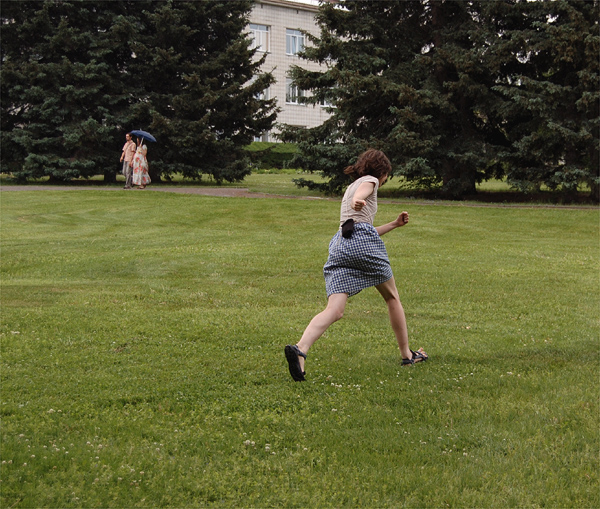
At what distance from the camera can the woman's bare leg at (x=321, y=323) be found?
5.24 meters

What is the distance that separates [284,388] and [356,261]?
1179 mm

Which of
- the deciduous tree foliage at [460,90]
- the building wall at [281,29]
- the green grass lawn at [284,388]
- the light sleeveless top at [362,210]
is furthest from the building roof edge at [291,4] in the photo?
the light sleeveless top at [362,210]

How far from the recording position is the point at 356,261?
540 centimetres

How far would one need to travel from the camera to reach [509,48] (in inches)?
867

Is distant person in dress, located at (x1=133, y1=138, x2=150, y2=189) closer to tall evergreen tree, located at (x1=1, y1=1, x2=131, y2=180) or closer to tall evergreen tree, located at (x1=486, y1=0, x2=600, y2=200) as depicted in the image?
tall evergreen tree, located at (x1=1, y1=1, x2=131, y2=180)

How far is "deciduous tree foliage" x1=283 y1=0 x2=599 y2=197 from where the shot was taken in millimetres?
21375

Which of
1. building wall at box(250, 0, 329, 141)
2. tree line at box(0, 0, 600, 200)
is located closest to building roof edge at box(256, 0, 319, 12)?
building wall at box(250, 0, 329, 141)

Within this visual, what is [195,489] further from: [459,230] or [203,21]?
[203,21]

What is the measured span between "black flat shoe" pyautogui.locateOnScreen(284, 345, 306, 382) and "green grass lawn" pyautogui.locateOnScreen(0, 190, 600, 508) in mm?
106

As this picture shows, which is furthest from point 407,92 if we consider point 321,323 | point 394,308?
point 321,323

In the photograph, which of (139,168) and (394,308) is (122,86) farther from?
(394,308)

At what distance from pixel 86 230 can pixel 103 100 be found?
14.0m

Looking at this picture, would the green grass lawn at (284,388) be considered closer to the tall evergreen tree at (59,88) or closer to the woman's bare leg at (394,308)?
the woman's bare leg at (394,308)

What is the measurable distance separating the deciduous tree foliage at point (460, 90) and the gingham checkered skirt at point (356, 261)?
1664 centimetres
